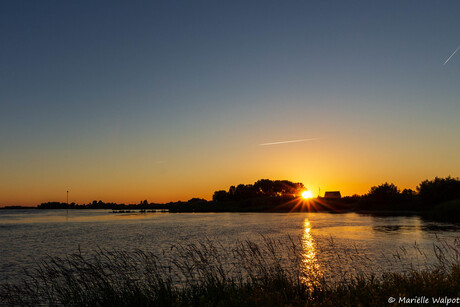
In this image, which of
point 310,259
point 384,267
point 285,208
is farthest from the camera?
point 285,208

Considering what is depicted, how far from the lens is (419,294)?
11.9 meters

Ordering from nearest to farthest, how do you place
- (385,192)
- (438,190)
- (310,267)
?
(310,267) → (438,190) → (385,192)

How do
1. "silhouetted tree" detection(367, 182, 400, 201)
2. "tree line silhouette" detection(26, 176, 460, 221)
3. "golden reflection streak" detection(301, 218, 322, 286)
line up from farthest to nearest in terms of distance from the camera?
"silhouetted tree" detection(367, 182, 400, 201) < "tree line silhouette" detection(26, 176, 460, 221) < "golden reflection streak" detection(301, 218, 322, 286)

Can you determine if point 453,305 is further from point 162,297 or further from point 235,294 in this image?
point 162,297

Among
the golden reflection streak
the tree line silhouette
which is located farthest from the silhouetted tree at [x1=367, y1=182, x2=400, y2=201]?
the golden reflection streak

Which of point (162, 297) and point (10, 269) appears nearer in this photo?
point (162, 297)

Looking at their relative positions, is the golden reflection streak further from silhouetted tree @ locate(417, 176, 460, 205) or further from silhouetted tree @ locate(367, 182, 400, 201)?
silhouetted tree @ locate(367, 182, 400, 201)

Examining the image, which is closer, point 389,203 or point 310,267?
point 310,267

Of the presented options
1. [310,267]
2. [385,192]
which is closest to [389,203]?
[385,192]

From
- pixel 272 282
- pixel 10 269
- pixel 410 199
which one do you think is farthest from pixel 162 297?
pixel 410 199

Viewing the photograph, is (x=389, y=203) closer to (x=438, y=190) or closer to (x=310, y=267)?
(x=438, y=190)

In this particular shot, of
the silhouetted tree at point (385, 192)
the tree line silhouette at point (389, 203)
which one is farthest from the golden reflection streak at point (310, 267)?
the silhouetted tree at point (385, 192)

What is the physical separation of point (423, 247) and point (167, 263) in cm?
2554

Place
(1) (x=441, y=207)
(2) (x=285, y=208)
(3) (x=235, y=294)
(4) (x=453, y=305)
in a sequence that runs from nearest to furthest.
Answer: (4) (x=453, y=305) → (3) (x=235, y=294) → (1) (x=441, y=207) → (2) (x=285, y=208)
